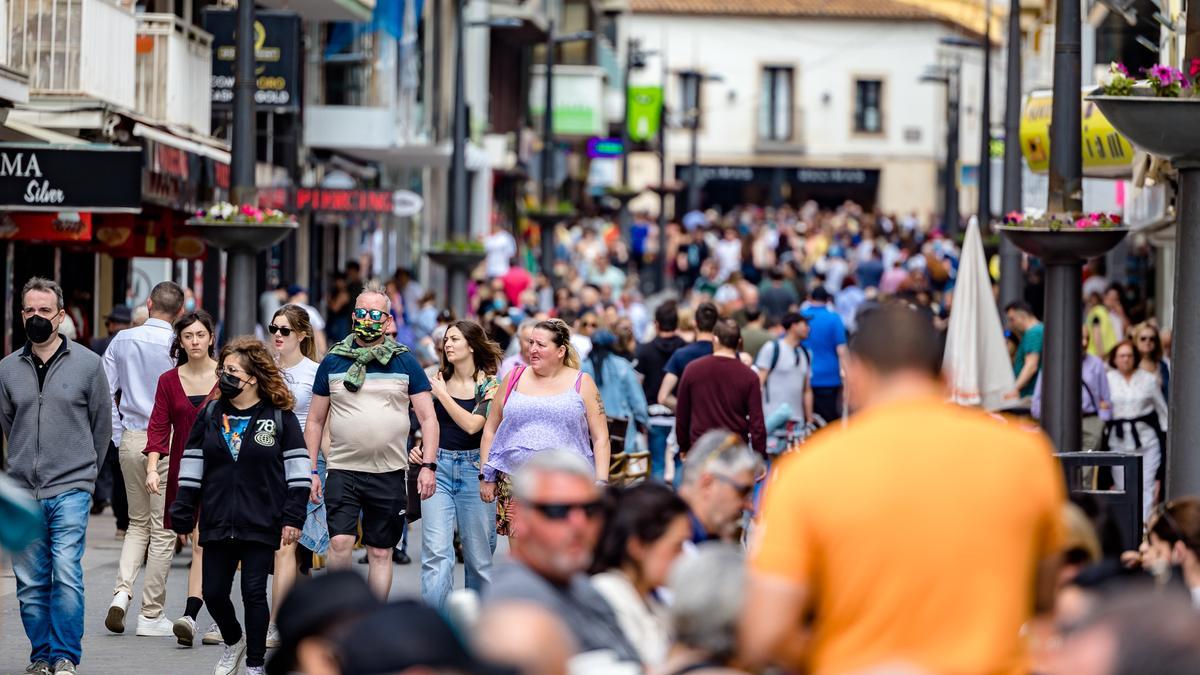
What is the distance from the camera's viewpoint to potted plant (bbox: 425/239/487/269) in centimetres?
2969

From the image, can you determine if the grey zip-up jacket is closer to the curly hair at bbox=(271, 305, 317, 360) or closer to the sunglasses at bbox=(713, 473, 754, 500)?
the curly hair at bbox=(271, 305, 317, 360)

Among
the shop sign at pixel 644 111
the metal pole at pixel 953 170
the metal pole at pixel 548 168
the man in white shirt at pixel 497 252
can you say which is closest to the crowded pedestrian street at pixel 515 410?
the metal pole at pixel 548 168

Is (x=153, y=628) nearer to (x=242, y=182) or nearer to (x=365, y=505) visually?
(x=365, y=505)

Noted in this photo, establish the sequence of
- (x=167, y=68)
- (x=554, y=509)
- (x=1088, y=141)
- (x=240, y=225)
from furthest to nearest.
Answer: (x=167, y=68), (x=1088, y=141), (x=240, y=225), (x=554, y=509)

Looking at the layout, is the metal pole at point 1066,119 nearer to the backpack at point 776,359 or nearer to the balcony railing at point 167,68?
the backpack at point 776,359

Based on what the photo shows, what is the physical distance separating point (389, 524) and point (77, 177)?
5489 millimetres

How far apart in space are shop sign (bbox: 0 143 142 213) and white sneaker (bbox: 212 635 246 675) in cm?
572

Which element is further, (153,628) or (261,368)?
(153,628)

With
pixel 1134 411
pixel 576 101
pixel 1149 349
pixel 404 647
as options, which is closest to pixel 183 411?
pixel 404 647

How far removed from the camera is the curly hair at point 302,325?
1220 cm

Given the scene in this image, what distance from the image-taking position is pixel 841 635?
4930mm

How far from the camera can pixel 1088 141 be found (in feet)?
65.8

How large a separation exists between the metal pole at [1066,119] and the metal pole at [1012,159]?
26.7 feet

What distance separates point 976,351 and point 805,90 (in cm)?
6686
